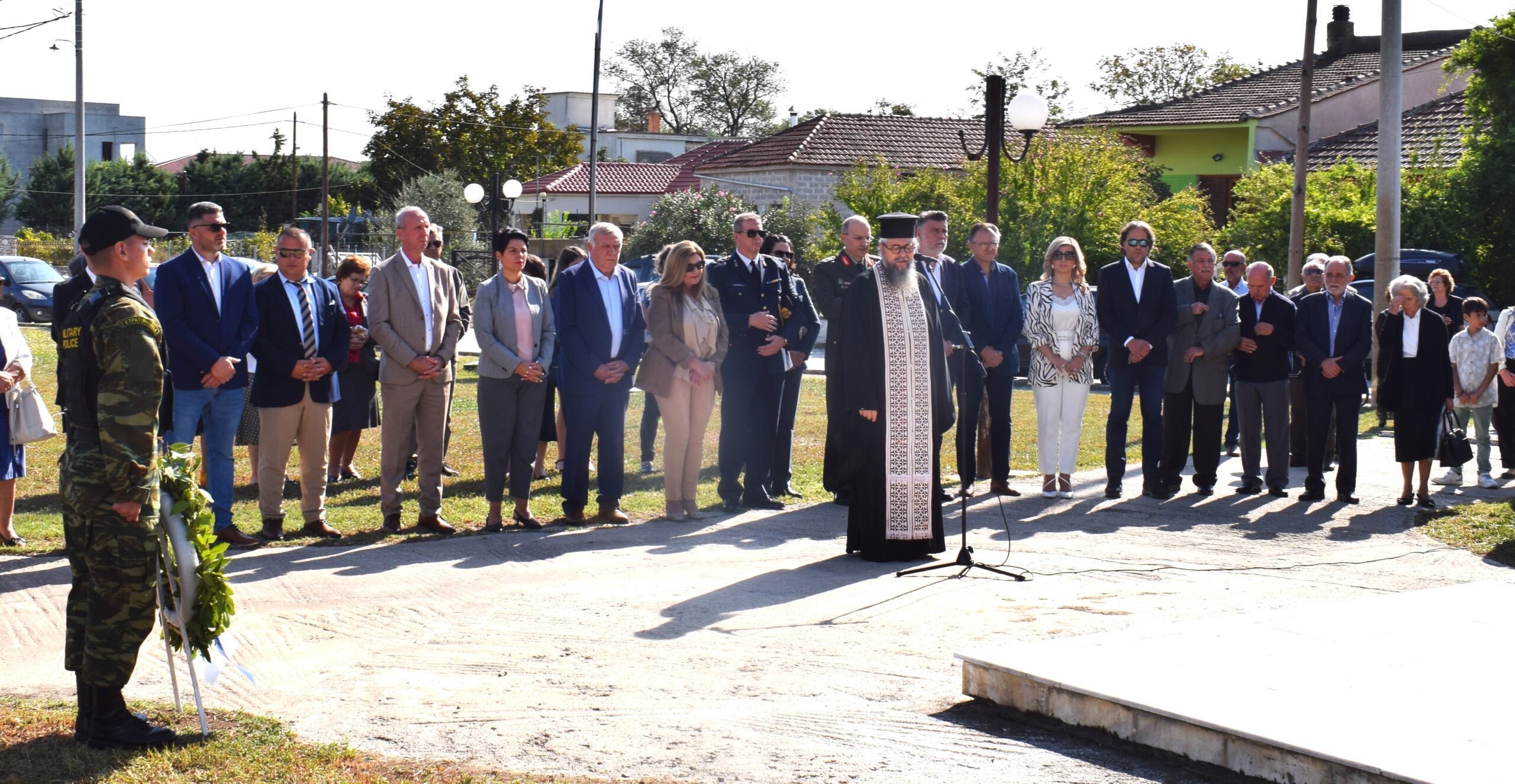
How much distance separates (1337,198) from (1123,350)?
57.2ft

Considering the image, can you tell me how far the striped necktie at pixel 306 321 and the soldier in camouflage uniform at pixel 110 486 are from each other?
12.5 ft

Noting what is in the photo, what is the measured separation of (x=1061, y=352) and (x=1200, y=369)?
4.26 ft

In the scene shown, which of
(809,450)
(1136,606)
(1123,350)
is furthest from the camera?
(809,450)

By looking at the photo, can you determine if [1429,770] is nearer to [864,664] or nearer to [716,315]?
[864,664]

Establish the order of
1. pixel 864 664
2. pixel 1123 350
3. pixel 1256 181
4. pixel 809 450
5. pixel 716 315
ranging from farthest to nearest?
pixel 1256 181
pixel 809 450
pixel 1123 350
pixel 716 315
pixel 864 664

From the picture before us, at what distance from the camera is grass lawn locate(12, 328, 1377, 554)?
9414mm

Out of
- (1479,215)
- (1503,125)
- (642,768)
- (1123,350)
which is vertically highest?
(1503,125)

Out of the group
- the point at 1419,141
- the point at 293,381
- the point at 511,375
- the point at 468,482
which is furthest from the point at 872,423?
the point at 1419,141

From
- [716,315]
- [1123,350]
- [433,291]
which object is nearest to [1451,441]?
[1123,350]

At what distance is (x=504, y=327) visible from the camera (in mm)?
9383

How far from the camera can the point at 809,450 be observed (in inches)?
550

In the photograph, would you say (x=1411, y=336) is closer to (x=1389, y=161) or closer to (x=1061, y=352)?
(x=1061, y=352)

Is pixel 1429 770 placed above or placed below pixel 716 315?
below

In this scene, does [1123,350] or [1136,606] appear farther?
[1123,350]
